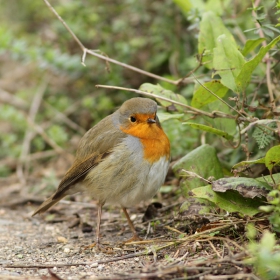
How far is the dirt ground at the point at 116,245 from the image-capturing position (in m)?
2.76

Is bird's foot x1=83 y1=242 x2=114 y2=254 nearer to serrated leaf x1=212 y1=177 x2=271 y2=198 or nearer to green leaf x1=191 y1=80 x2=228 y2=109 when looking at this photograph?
serrated leaf x1=212 y1=177 x2=271 y2=198

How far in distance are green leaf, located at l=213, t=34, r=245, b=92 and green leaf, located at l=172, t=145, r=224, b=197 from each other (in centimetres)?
62

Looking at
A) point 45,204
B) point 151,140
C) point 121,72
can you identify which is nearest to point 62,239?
point 45,204

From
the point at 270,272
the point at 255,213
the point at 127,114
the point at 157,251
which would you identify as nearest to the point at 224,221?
the point at 255,213

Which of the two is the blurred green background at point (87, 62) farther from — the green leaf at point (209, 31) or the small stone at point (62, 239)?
the small stone at point (62, 239)

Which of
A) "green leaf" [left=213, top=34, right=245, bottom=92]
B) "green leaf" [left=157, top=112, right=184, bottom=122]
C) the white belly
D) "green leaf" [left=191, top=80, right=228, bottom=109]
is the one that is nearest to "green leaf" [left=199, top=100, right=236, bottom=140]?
"green leaf" [left=191, top=80, right=228, bottom=109]

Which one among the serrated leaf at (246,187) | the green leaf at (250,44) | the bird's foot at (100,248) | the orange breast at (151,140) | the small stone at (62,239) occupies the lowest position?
the small stone at (62,239)

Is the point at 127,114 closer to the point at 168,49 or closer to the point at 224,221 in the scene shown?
the point at 224,221

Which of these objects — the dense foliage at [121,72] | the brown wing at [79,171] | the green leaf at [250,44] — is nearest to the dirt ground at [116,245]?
the brown wing at [79,171]

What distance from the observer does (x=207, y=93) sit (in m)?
3.73

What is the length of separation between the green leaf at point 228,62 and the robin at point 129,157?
1.86ft

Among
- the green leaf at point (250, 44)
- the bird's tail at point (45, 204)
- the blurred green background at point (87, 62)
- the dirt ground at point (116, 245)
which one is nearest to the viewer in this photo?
the dirt ground at point (116, 245)

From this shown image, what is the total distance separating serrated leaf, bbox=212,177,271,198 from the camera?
3.18 meters

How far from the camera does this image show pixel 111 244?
3.99 meters
